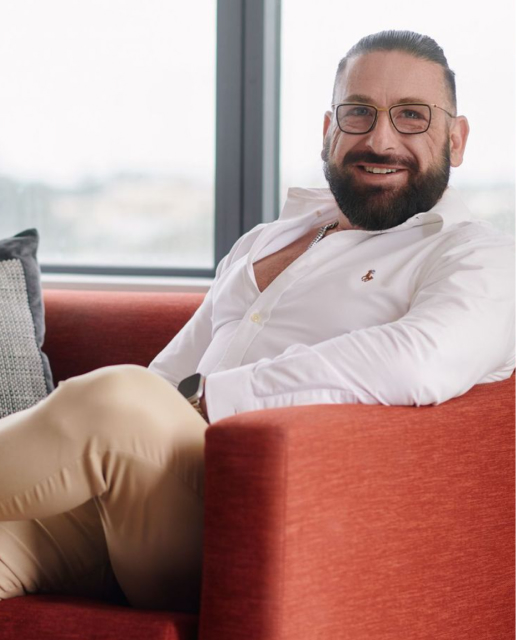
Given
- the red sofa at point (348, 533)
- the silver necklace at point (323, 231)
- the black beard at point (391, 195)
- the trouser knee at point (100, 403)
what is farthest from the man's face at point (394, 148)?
the trouser knee at point (100, 403)

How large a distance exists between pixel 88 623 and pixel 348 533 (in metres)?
0.38

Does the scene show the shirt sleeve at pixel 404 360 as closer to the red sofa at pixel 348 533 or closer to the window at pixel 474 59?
the red sofa at pixel 348 533

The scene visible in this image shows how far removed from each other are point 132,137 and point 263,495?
84.3 inches

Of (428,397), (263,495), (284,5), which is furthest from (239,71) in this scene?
(263,495)

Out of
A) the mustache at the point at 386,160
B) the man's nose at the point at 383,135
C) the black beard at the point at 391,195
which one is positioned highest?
the man's nose at the point at 383,135

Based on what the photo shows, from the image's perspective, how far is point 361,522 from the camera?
1.34 metres

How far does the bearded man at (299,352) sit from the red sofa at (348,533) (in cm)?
8

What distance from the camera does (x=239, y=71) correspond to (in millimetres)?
2934

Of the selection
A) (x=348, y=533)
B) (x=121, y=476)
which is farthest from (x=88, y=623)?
(x=348, y=533)

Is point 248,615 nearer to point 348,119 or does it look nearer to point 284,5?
point 348,119

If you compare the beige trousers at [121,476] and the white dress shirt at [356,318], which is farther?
the white dress shirt at [356,318]

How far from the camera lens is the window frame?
291cm

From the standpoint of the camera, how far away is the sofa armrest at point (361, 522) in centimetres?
124

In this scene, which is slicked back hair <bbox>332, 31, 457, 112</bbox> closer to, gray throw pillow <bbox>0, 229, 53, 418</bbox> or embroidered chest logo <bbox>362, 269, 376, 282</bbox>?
embroidered chest logo <bbox>362, 269, 376, 282</bbox>
